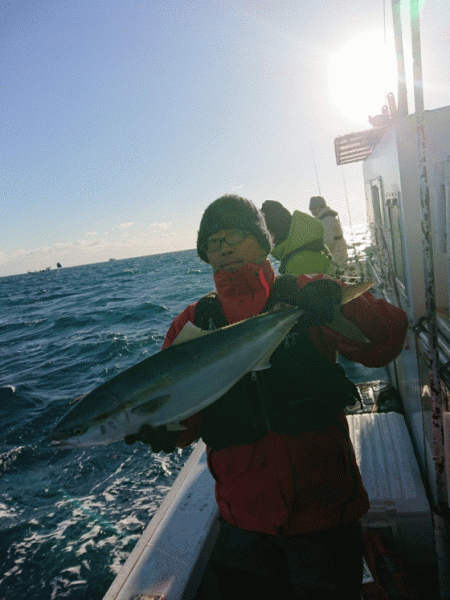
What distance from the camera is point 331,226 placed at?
10.4m

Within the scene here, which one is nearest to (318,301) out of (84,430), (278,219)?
(84,430)

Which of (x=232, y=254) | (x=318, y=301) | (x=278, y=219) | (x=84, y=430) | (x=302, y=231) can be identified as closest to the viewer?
(x=84, y=430)

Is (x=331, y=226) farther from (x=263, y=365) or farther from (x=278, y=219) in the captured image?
(x=263, y=365)

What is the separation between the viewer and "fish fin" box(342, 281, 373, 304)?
2.13 metres

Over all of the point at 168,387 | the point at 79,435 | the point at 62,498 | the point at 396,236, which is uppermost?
the point at 168,387

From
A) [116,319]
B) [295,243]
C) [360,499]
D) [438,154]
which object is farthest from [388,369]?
[116,319]

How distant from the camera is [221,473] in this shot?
2.35 meters

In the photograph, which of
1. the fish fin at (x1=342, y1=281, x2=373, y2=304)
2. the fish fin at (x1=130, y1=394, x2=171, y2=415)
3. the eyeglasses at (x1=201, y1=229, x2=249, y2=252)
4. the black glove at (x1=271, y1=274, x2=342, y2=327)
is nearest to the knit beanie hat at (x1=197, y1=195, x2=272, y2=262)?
the eyeglasses at (x1=201, y1=229, x2=249, y2=252)

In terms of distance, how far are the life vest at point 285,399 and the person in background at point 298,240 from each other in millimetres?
3348

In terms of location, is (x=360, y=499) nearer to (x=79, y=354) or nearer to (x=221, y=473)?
(x=221, y=473)

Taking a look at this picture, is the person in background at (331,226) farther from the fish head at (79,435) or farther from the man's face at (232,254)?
the fish head at (79,435)

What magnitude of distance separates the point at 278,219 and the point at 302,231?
1.57 feet

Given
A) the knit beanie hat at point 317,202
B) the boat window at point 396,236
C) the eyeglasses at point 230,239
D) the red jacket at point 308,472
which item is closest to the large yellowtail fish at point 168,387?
the red jacket at point 308,472

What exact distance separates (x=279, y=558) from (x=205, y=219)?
7.68 feet
